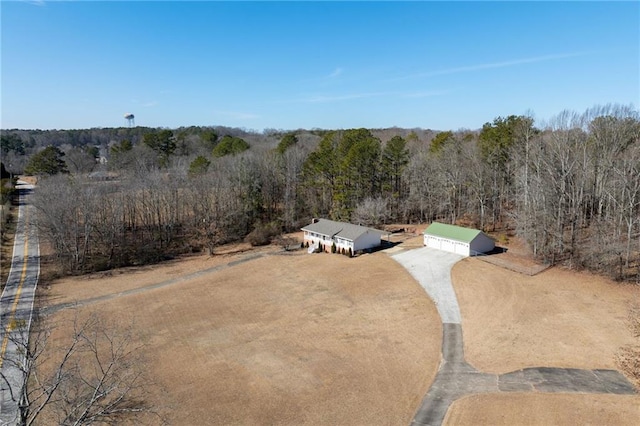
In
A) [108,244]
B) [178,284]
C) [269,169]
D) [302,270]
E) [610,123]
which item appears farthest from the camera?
[269,169]

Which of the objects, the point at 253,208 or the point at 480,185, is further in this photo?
the point at 253,208

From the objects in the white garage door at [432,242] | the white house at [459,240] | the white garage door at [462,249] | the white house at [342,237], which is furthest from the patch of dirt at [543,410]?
the white house at [342,237]

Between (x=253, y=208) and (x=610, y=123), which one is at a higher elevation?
(x=610, y=123)

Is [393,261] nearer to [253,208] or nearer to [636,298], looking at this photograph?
[636,298]

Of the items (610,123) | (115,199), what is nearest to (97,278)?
(115,199)

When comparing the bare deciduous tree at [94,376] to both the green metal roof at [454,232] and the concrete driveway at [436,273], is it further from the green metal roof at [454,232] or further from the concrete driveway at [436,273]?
the green metal roof at [454,232]

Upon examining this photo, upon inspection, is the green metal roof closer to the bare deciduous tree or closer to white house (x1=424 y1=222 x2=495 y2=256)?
white house (x1=424 y1=222 x2=495 y2=256)

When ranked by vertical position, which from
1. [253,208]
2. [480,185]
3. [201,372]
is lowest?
[201,372]

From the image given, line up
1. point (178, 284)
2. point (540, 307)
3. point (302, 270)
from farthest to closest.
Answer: point (302, 270) < point (178, 284) < point (540, 307)
